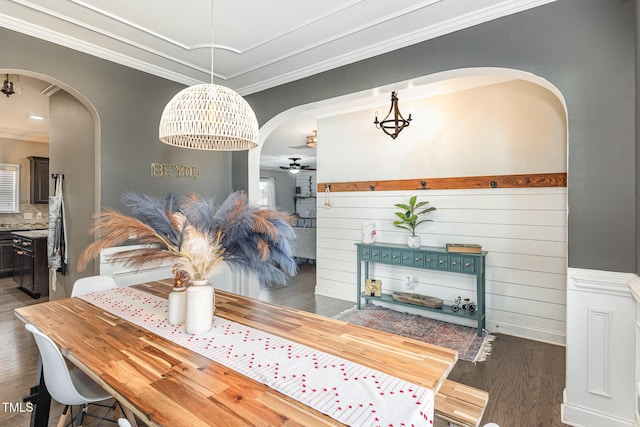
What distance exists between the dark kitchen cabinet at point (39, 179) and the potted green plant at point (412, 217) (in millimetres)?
6149

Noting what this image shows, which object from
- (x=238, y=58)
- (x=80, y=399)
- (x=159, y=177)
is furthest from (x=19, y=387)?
(x=238, y=58)

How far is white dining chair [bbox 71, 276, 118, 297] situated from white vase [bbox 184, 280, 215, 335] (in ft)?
4.16

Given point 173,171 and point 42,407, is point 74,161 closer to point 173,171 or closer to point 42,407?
point 173,171

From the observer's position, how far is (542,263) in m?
3.20

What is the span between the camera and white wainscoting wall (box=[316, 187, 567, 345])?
3.14m

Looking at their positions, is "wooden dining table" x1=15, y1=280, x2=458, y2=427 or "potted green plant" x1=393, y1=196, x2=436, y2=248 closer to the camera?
"wooden dining table" x1=15, y1=280, x2=458, y2=427

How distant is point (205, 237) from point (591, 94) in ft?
7.58

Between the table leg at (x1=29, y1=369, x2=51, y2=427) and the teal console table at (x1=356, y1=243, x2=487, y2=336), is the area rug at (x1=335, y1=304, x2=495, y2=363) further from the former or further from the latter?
the table leg at (x1=29, y1=369, x2=51, y2=427)

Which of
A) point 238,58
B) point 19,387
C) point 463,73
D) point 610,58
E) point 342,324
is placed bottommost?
point 19,387

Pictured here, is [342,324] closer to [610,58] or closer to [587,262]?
[587,262]

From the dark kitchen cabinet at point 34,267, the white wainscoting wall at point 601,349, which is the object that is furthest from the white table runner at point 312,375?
the dark kitchen cabinet at point 34,267

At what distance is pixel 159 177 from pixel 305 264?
4.85 metres

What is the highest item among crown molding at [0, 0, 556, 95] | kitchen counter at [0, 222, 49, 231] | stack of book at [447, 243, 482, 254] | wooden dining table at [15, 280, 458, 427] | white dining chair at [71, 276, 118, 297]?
crown molding at [0, 0, 556, 95]
